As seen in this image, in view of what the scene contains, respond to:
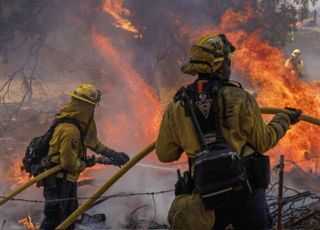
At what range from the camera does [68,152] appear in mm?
5426

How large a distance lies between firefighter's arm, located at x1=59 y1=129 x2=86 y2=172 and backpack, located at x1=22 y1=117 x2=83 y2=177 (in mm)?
153

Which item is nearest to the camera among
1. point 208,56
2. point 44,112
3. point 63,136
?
point 208,56

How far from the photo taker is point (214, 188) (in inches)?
129

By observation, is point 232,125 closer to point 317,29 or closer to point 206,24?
point 206,24

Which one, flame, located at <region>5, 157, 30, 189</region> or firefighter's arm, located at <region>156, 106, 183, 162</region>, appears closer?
firefighter's arm, located at <region>156, 106, 183, 162</region>

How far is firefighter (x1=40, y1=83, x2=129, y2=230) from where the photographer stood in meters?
5.47

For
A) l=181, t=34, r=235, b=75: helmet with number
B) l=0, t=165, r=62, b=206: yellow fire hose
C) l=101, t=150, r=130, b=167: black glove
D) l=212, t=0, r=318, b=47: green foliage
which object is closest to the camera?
l=181, t=34, r=235, b=75: helmet with number

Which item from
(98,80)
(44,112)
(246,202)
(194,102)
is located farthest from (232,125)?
(44,112)

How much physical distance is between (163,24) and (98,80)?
2.63 meters

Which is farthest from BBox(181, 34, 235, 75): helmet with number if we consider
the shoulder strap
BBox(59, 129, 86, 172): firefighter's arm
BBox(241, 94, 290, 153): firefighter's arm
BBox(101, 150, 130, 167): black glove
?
BBox(101, 150, 130, 167): black glove

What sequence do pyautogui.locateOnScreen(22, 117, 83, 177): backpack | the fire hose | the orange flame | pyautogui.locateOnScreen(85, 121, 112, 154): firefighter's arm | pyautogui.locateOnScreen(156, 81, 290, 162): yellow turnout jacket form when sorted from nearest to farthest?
pyautogui.locateOnScreen(156, 81, 290, 162): yellow turnout jacket → the fire hose → pyautogui.locateOnScreen(22, 117, 83, 177): backpack → pyautogui.locateOnScreen(85, 121, 112, 154): firefighter's arm → the orange flame

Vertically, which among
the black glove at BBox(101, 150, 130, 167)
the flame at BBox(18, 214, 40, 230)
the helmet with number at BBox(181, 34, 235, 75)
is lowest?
the flame at BBox(18, 214, 40, 230)

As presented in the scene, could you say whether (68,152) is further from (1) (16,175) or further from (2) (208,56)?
(1) (16,175)

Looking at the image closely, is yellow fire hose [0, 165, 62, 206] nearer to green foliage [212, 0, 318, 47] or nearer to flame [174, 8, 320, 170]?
flame [174, 8, 320, 170]
